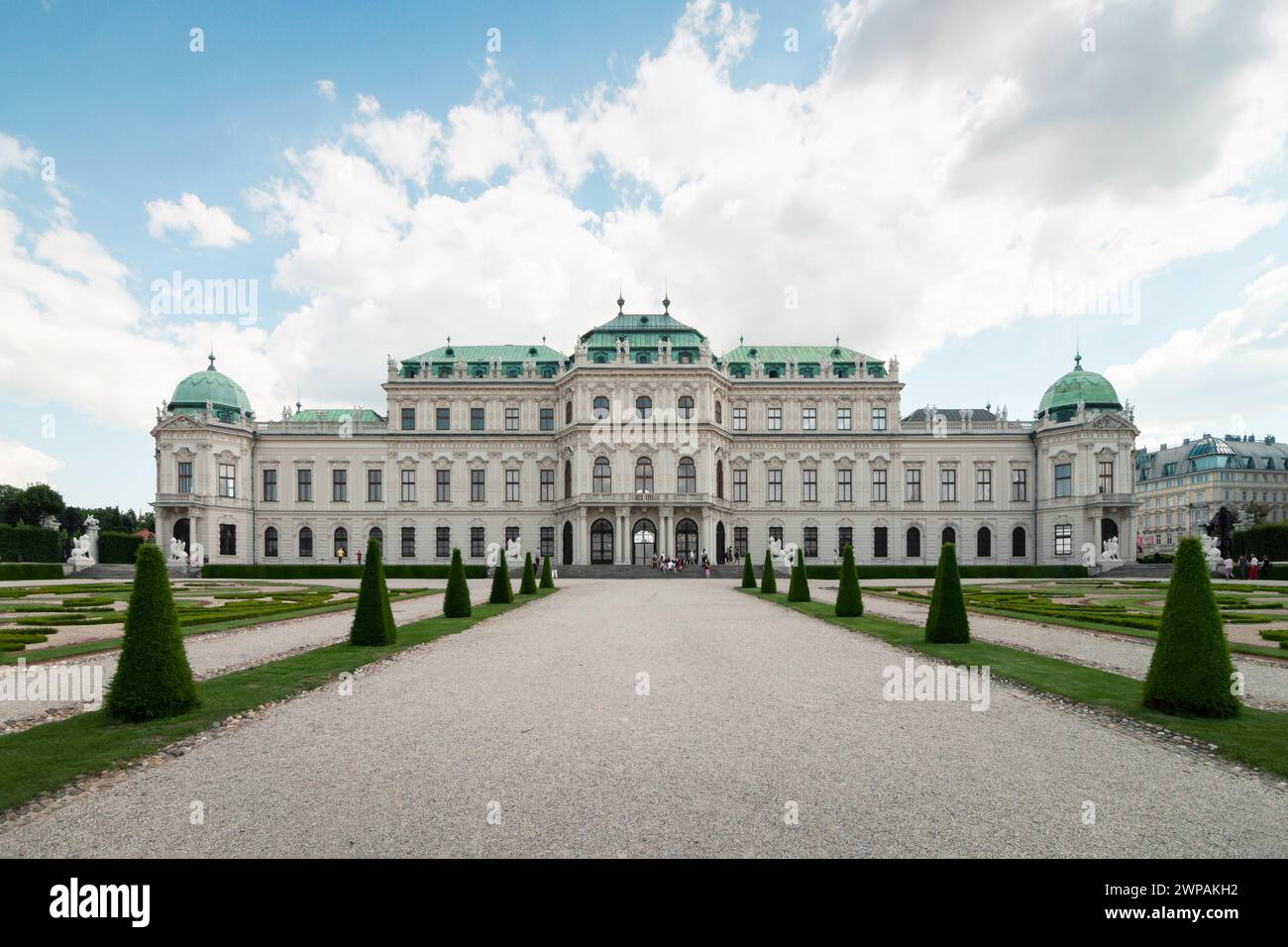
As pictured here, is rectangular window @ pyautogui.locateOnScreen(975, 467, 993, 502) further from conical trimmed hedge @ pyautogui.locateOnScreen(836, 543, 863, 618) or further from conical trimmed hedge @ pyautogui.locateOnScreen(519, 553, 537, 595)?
conical trimmed hedge @ pyautogui.locateOnScreen(836, 543, 863, 618)

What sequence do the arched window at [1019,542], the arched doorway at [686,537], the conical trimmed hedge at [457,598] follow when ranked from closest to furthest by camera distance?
the conical trimmed hedge at [457,598] → the arched doorway at [686,537] → the arched window at [1019,542]

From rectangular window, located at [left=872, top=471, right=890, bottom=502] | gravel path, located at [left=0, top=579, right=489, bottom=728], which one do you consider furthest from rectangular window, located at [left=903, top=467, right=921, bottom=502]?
gravel path, located at [left=0, top=579, right=489, bottom=728]

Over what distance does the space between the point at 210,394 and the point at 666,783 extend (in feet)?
202

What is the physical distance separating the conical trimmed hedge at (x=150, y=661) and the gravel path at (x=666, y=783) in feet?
3.34

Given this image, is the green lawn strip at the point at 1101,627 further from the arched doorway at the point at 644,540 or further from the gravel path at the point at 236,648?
the arched doorway at the point at 644,540

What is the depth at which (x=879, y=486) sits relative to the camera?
195 feet

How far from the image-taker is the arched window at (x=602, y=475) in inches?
2190

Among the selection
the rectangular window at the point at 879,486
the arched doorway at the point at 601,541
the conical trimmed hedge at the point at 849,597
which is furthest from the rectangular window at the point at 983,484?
the conical trimmed hedge at the point at 849,597

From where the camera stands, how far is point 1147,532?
108 m

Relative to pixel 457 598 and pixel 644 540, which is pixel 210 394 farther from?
pixel 457 598

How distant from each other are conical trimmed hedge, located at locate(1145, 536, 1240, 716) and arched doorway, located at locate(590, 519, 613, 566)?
47.6 meters

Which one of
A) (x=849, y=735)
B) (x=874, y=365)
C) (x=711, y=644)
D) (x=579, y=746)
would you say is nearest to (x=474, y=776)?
(x=579, y=746)
